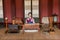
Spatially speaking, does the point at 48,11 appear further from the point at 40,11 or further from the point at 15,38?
the point at 15,38

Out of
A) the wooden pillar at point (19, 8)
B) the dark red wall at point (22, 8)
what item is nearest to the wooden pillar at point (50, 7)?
the dark red wall at point (22, 8)

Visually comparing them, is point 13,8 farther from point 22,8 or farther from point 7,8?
point 22,8

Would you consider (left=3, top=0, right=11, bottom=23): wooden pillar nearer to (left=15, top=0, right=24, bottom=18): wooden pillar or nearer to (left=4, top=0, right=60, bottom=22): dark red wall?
(left=4, top=0, right=60, bottom=22): dark red wall

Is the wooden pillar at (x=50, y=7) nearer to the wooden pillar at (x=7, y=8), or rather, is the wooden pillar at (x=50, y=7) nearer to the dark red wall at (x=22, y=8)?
the dark red wall at (x=22, y=8)

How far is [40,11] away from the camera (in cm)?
826

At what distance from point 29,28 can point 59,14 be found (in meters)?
3.57

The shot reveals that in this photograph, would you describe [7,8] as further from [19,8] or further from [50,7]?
[50,7]

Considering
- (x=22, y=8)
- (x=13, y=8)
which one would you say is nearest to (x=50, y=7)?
(x=22, y=8)

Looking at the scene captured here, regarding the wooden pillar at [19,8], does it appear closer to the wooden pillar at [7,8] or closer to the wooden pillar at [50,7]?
the wooden pillar at [7,8]

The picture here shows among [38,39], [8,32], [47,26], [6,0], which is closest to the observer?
[38,39]

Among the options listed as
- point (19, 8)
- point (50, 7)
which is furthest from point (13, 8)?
point (50, 7)

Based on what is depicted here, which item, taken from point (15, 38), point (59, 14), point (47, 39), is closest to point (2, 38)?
point (15, 38)

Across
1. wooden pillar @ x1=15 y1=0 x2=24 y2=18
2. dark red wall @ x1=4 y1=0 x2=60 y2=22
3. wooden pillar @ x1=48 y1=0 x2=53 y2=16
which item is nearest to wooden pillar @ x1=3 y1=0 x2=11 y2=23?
→ dark red wall @ x1=4 y1=0 x2=60 y2=22

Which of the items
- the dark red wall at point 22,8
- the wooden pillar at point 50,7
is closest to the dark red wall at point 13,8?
the dark red wall at point 22,8
